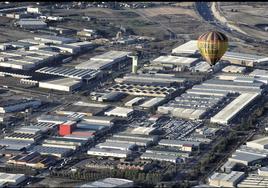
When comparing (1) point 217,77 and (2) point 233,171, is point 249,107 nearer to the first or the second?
(1) point 217,77

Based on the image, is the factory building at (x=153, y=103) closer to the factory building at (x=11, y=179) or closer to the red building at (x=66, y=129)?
the red building at (x=66, y=129)

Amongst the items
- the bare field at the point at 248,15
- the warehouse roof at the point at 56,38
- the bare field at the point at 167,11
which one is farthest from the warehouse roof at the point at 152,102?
the bare field at the point at 167,11

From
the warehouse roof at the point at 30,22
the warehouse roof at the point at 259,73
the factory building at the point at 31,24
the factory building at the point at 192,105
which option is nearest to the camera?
the factory building at the point at 192,105

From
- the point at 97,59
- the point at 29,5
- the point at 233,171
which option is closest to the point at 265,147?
the point at 233,171

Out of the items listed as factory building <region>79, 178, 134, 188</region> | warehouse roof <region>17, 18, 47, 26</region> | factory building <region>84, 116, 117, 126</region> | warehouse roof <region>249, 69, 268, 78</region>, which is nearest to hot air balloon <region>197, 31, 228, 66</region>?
factory building <region>84, 116, 117, 126</region>

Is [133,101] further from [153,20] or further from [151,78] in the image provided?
[153,20]
